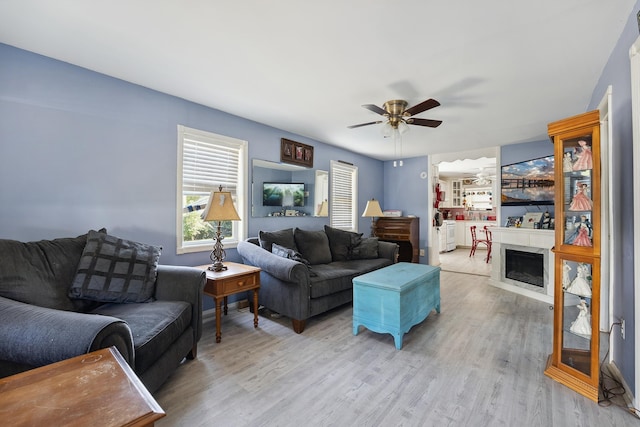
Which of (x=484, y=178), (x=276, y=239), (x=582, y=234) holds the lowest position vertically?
(x=276, y=239)

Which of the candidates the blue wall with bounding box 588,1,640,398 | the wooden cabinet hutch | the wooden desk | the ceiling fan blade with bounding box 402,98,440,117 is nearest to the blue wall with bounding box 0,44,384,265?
the wooden desk

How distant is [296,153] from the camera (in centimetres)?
432

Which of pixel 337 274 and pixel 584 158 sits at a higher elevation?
pixel 584 158

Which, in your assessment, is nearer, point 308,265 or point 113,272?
point 113,272

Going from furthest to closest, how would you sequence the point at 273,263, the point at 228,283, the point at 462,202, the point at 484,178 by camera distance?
the point at 462,202
the point at 484,178
the point at 273,263
the point at 228,283

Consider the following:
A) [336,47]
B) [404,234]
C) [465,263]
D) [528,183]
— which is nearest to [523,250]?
[528,183]

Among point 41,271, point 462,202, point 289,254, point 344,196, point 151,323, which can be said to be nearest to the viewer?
point 151,323

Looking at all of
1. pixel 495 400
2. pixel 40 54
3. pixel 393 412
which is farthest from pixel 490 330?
pixel 40 54

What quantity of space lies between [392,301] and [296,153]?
8.92 feet

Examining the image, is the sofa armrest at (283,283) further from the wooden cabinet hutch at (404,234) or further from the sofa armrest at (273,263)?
the wooden cabinet hutch at (404,234)

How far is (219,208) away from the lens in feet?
9.18

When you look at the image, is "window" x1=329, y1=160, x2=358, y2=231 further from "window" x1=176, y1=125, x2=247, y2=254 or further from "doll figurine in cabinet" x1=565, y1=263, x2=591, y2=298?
"doll figurine in cabinet" x1=565, y1=263, x2=591, y2=298

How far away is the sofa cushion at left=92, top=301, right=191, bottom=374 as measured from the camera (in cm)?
154

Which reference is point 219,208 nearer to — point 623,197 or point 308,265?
point 308,265
